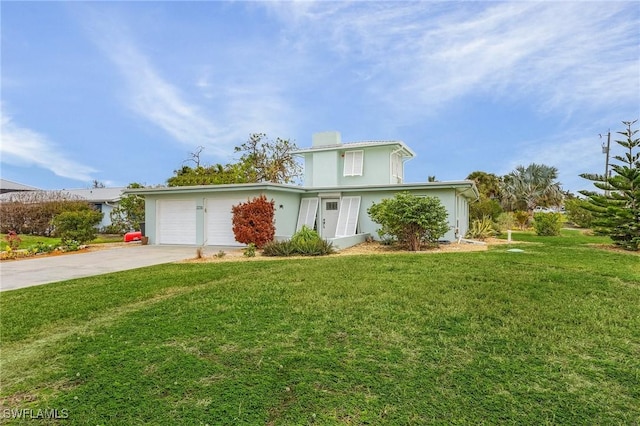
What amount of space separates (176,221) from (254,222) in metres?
5.58

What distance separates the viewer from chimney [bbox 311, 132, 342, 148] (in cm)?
2178

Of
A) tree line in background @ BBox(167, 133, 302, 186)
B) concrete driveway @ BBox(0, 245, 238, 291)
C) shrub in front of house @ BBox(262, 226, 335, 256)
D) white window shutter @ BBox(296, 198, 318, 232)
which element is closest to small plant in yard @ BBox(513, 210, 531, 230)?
white window shutter @ BBox(296, 198, 318, 232)

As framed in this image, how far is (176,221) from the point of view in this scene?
1830 cm

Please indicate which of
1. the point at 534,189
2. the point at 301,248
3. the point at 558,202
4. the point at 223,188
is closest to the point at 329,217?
the point at 223,188

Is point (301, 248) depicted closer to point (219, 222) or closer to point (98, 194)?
point (219, 222)

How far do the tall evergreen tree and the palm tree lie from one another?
984 inches

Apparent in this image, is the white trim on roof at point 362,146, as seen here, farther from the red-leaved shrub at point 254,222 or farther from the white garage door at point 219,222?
the red-leaved shrub at point 254,222

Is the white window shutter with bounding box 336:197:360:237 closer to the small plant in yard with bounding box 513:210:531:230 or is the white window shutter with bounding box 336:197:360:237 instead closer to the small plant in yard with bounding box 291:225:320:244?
the small plant in yard with bounding box 291:225:320:244

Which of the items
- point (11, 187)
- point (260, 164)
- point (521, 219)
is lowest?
point (521, 219)

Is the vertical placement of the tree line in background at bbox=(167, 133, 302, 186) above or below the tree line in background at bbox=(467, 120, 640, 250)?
above

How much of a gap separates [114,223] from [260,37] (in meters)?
19.6

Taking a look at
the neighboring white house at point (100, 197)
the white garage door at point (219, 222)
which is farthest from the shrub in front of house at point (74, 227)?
the neighboring white house at point (100, 197)

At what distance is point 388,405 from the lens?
9.94 feet

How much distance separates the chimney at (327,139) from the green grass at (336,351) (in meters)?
15.5
